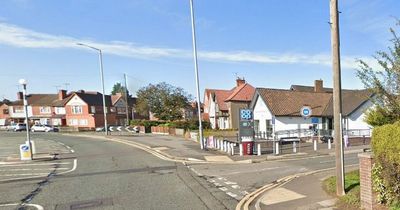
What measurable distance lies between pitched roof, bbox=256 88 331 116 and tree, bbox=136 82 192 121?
104 ft

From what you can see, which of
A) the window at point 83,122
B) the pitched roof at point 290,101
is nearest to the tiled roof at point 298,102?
the pitched roof at point 290,101

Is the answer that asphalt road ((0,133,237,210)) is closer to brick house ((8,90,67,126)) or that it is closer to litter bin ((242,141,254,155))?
litter bin ((242,141,254,155))

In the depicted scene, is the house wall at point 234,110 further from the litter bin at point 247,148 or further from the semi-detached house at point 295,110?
the litter bin at point 247,148

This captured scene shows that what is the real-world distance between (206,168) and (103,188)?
645cm

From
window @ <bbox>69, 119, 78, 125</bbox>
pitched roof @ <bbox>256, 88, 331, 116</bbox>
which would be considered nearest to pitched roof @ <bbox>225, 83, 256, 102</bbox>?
pitched roof @ <bbox>256, 88, 331, 116</bbox>

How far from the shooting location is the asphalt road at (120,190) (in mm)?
10570

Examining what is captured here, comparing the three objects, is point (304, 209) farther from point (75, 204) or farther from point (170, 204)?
point (75, 204)

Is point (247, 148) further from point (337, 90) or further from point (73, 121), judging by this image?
point (73, 121)

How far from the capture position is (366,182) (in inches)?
325

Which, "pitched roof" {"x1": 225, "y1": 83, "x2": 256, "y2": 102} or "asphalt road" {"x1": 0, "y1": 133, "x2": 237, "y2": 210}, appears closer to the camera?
"asphalt road" {"x1": 0, "y1": 133, "x2": 237, "y2": 210}

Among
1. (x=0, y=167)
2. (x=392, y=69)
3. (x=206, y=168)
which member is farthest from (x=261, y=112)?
(x=392, y=69)

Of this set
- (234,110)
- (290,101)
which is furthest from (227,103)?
(290,101)

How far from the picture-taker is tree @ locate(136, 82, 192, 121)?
72.5 metres

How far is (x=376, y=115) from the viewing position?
42.1 feet
